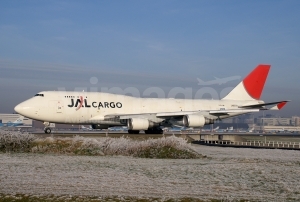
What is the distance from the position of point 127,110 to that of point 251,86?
54.7 feet

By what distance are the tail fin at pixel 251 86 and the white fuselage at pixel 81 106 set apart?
10.1 meters

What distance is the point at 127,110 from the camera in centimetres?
4100

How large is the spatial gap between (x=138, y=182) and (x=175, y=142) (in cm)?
1118

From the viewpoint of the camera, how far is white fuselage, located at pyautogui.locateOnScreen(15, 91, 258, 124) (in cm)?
3747

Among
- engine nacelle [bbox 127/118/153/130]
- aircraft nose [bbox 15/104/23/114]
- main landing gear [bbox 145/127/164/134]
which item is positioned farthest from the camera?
main landing gear [bbox 145/127/164/134]

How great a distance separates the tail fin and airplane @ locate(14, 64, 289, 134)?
157 cm

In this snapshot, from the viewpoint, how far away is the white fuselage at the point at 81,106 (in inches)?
1475

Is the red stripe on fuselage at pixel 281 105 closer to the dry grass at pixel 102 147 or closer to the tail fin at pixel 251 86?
the tail fin at pixel 251 86

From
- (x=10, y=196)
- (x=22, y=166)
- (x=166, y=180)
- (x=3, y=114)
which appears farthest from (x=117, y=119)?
(x=3, y=114)

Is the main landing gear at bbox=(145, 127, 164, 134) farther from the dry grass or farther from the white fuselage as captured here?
the dry grass

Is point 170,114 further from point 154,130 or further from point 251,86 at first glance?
point 251,86

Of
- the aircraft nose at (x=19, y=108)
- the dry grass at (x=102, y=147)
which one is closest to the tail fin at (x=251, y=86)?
the aircraft nose at (x=19, y=108)

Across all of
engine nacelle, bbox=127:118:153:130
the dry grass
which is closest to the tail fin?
engine nacelle, bbox=127:118:153:130

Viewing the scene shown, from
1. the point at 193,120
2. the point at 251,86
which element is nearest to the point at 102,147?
the point at 193,120
